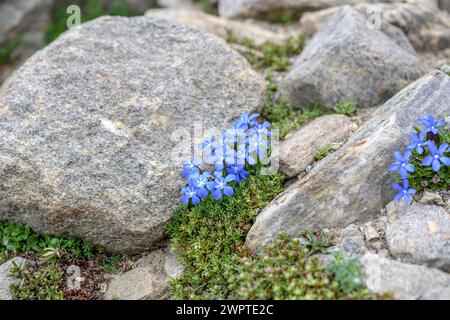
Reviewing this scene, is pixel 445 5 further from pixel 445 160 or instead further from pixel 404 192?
pixel 404 192

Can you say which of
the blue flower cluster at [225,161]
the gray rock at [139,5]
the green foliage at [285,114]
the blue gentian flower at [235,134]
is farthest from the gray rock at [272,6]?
the blue gentian flower at [235,134]

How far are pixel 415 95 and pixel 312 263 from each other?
6.41 ft

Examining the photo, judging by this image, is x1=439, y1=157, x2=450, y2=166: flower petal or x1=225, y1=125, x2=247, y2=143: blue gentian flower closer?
x1=439, y1=157, x2=450, y2=166: flower petal

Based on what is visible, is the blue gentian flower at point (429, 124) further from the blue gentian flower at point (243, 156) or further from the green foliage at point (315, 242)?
the blue gentian flower at point (243, 156)

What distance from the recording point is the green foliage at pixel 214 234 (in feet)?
14.6

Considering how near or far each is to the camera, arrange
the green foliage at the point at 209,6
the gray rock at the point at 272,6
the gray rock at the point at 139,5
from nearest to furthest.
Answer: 1. the gray rock at the point at 272,6
2. the green foliage at the point at 209,6
3. the gray rock at the point at 139,5

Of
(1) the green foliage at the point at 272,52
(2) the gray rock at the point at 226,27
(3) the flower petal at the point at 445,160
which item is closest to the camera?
(3) the flower petal at the point at 445,160

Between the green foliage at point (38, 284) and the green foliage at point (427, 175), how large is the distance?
3092 mm

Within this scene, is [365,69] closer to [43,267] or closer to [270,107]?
[270,107]

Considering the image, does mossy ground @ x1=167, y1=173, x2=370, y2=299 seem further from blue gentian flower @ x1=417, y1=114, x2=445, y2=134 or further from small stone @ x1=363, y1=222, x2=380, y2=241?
blue gentian flower @ x1=417, y1=114, x2=445, y2=134

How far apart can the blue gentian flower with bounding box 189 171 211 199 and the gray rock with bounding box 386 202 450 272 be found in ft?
5.09

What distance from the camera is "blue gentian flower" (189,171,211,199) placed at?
183 inches

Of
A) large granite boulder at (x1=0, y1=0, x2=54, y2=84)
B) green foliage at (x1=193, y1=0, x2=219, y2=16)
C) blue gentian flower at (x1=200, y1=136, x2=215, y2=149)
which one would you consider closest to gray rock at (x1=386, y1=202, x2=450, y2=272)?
blue gentian flower at (x1=200, y1=136, x2=215, y2=149)

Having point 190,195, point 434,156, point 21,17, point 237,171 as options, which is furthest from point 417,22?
point 21,17
